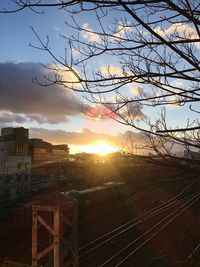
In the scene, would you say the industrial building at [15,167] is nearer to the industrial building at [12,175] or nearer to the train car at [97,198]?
the industrial building at [12,175]

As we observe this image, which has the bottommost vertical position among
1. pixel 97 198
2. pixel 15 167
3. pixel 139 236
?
pixel 139 236

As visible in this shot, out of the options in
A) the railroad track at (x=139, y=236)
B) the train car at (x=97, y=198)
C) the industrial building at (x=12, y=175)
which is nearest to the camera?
the railroad track at (x=139, y=236)

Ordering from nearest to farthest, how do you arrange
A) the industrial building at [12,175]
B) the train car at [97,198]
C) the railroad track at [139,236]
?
the railroad track at [139,236]
the industrial building at [12,175]
the train car at [97,198]

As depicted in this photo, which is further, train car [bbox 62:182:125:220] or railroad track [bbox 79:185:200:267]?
train car [bbox 62:182:125:220]

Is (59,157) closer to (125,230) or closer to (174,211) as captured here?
(174,211)

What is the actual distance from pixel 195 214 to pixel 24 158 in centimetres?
1285

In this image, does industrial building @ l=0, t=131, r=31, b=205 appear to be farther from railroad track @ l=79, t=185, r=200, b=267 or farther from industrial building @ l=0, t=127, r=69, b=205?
railroad track @ l=79, t=185, r=200, b=267

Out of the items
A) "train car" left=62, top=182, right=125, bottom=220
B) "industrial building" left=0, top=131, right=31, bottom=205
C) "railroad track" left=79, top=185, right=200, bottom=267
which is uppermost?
"industrial building" left=0, top=131, right=31, bottom=205

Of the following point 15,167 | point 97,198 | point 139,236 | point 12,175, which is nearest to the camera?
point 139,236

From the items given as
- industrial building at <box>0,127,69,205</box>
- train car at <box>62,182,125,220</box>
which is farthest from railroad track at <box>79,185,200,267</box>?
industrial building at <box>0,127,69,205</box>

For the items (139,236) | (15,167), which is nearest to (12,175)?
(15,167)

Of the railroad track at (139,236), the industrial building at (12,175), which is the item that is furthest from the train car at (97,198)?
the industrial building at (12,175)

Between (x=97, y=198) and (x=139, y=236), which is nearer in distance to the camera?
(x=139, y=236)

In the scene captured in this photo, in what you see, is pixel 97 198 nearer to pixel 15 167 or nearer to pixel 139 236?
pixel 15 167
